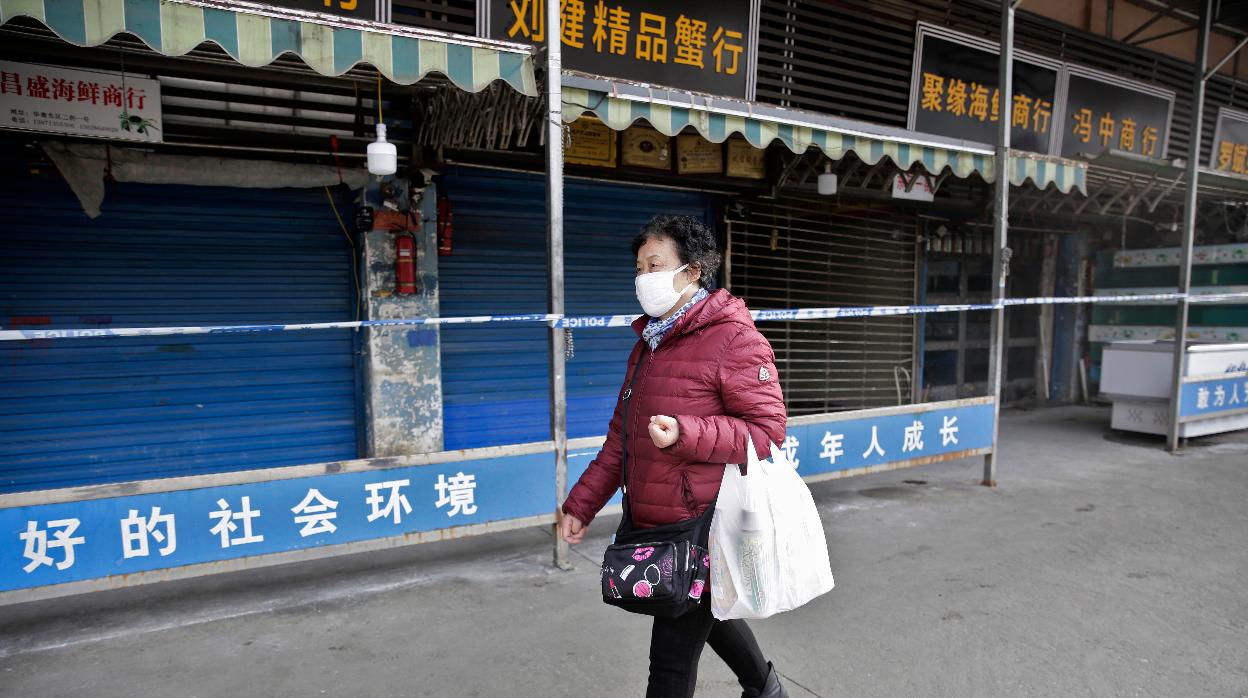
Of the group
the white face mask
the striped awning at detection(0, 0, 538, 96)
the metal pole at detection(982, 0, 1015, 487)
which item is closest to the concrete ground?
the metal pole at detection(982, 0, 1015, 487)

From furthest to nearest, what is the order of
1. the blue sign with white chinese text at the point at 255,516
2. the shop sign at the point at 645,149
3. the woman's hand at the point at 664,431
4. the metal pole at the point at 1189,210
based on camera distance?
the metal pole at the point at 1189,210 < the shop sign at the point at 645,149 < the blue sign with white chinese text at the point at 255,516 < the woman's hand at the point at 664,431

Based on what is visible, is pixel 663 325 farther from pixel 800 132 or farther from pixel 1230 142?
pixel 1230 142

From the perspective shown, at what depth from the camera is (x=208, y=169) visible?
211 inches

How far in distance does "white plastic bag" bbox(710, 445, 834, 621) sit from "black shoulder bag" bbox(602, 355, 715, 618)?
4 centimetres

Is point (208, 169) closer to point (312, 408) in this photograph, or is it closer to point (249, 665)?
point (312, 408)

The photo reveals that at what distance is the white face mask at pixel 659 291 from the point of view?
2.32 meters

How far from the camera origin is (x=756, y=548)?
2123 millimetres

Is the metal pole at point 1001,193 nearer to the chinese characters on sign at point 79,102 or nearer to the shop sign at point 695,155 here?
the shop sign at point 695,155

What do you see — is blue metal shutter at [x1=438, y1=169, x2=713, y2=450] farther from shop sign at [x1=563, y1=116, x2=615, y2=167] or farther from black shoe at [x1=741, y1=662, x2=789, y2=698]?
black shoe at [x1=741, y1=662, x2=789, y2=698]

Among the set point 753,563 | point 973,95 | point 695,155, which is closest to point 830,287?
point 973,95

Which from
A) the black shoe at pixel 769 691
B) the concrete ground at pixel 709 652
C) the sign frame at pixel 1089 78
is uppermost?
the sign frame at pixel 1089 78

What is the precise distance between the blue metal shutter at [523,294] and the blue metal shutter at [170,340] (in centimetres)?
94

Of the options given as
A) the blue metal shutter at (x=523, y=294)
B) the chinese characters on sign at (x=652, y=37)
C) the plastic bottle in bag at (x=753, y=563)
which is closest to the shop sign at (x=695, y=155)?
the blue metal shutter at (x=523, y=294)

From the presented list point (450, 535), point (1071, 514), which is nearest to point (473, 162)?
point (450, 535)
